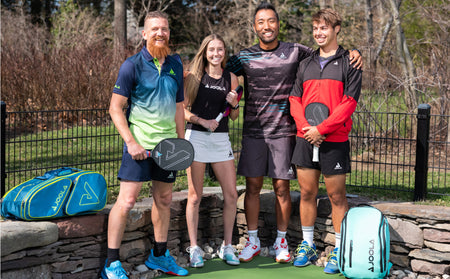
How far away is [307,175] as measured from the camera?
462cm

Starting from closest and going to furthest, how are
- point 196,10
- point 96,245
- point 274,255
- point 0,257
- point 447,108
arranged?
1. point 0,257
2. point 96,245
3. point 274,255
4. point 447,108
5. point 196,10

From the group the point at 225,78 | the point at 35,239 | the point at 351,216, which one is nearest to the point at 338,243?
the point at 351,216

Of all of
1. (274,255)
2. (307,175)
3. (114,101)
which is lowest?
(274,255)

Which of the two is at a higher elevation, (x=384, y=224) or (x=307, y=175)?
(x=307, y=175)

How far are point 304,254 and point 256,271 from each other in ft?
1.57

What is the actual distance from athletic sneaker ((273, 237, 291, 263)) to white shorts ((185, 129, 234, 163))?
99 cm

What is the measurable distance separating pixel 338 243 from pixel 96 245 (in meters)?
2.12

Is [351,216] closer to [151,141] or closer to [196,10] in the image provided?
[151,141]

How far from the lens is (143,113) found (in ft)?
13.4

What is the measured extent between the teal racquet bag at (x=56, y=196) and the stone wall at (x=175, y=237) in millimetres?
92

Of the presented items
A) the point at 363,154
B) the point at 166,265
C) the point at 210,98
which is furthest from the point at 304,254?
the point at 363,154

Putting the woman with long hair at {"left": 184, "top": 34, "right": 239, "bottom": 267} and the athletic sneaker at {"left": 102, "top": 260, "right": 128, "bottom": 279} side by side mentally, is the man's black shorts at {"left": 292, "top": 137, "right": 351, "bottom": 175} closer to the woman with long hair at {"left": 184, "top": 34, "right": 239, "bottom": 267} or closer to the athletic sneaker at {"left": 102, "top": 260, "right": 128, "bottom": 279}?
the woman with long hair at {"left": 184, "top": 34, "right": 239, "bottom": 267}

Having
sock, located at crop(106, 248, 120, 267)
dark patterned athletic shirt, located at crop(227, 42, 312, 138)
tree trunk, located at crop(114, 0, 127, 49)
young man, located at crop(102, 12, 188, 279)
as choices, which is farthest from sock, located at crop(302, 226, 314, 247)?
tree trunk, located at crop(114, 0, 127, 49)

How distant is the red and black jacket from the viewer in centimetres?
440
